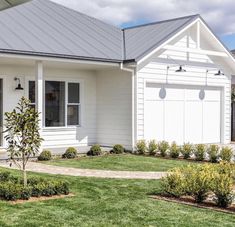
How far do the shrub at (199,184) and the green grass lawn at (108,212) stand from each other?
45 centimetres

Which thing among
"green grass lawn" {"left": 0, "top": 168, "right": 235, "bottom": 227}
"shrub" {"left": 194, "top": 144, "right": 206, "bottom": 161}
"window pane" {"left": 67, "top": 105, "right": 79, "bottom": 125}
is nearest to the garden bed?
"green grass lawn" {"left": 0, "top": 168, "right": 235, "bottom": 227}

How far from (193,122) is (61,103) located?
5.47 m

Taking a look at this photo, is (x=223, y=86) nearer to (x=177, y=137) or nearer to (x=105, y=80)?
(x=177, y=137)

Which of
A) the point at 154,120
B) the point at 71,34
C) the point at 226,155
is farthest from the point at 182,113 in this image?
A: the point at 71,34

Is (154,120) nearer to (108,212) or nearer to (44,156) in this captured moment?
(44,156)

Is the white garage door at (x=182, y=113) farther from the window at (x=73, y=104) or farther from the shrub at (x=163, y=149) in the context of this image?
the window at (x=73, y=104)

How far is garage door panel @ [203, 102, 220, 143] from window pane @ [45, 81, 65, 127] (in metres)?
6.07

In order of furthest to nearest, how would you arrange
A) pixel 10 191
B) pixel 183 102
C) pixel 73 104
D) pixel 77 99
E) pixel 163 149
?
1. pixel 183 102
2. pixel 77 99
3. pixel 73 104
4. pixel 163 149
5. pixel 10 191

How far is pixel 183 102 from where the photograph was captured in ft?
59.6

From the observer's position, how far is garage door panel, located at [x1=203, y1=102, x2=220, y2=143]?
62.3 feet

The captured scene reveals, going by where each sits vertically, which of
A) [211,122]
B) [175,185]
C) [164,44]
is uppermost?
[164,44]

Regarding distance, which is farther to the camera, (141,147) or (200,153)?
(141,147)

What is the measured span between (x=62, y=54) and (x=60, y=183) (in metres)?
6.57

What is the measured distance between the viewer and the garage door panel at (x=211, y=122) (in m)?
19.0
